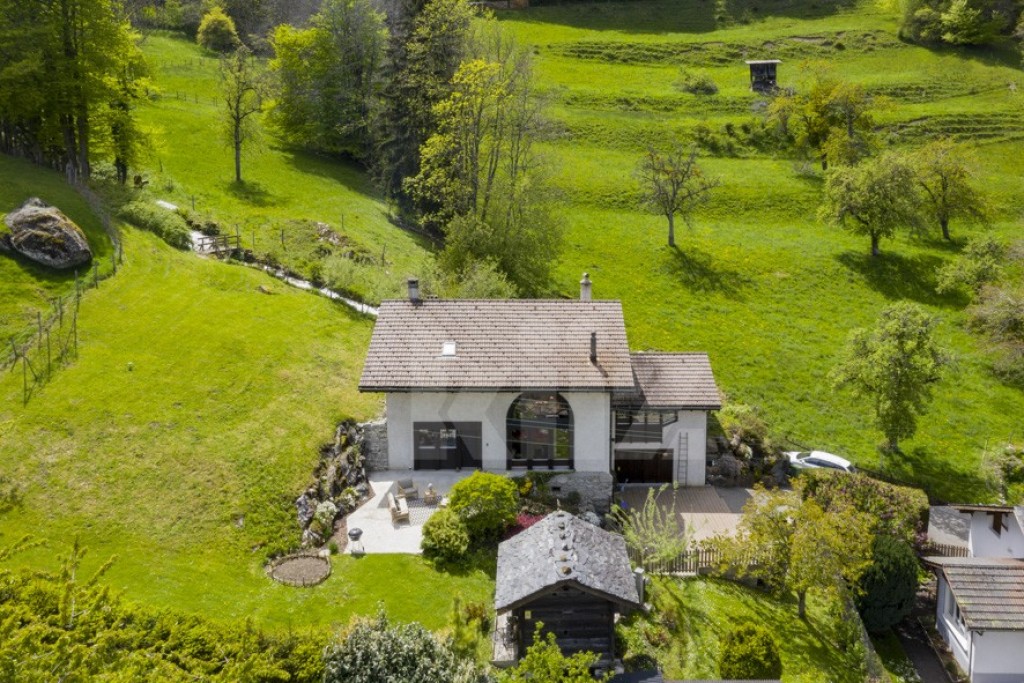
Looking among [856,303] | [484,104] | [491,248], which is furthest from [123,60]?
[856,303]

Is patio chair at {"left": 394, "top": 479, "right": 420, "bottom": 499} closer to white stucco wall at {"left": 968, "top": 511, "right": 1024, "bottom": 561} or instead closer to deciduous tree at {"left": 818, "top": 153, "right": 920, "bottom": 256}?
white stucco wall at {"left": 968, "top": 511, "right": 1024, "bottom": 561}

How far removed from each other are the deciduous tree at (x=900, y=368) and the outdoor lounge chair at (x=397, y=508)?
22.2 metres

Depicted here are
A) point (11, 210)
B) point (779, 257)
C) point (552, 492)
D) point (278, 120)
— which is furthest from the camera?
point (278, 120)

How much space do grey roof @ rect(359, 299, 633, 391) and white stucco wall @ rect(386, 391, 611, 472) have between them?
2.25 ft

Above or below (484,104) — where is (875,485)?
below

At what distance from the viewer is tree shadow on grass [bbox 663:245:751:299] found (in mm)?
52562

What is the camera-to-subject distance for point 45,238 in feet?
128

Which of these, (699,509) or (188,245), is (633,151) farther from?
(699,509)

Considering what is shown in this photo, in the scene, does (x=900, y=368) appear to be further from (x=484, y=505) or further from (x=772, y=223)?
(x=772, y=223)

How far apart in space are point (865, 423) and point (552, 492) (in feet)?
60.4

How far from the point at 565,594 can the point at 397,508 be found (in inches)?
373

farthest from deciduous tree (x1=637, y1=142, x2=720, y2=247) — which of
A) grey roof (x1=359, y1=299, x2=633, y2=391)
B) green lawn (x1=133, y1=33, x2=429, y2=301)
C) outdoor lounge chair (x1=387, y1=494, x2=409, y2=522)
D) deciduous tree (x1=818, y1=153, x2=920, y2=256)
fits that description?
outdoor lounge chair (x1=387, y1=494, x2=409, y2=522)

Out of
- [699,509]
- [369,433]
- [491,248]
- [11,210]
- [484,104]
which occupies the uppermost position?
[484,104]

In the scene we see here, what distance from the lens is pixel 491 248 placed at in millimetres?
47688
